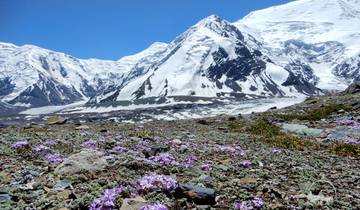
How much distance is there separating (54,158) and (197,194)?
293 inches

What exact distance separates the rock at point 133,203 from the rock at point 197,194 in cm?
104

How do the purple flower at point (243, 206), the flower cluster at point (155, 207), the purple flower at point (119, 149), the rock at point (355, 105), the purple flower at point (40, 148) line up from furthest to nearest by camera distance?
the rock at point (355, 105)
the purple flower at point (119, 149)
the purple flower at point (40, 148)
the purple flower at point (243, 206)
the flower cluster at point (155, 207)

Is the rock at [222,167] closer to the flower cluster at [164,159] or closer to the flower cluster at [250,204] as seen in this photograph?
the flower cluster at [164,159]

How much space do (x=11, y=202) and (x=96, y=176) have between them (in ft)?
10.3

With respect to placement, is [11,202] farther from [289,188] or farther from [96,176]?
[289,188]

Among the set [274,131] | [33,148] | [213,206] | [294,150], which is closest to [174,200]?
[213,206]

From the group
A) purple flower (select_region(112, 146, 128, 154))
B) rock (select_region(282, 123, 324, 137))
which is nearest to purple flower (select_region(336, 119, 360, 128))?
rock (select_region(282, 123, 324, 137))

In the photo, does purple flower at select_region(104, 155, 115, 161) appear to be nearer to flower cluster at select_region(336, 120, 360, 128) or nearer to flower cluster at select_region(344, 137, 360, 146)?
flower cluster at select_region(344, 137, 360, 146)

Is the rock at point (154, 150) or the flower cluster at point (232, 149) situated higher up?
the rock at point (154, 150)

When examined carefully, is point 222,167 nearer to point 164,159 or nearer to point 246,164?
point 246,164

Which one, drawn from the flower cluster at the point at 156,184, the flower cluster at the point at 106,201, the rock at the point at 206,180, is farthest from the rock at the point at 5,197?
the rock at the point at 206,180

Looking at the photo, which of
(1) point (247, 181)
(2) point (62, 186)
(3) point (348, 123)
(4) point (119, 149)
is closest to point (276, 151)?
(4) point (119, 149)

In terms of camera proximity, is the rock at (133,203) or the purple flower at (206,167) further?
the purple flower at (206,167)

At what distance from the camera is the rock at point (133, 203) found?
1076 centimetres
